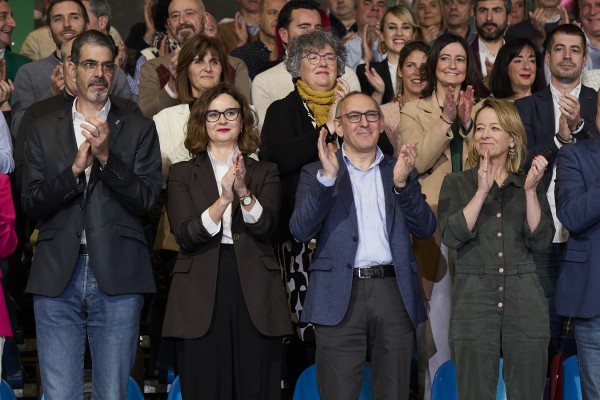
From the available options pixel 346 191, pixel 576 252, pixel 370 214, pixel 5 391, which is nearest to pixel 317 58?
pixel 346 191

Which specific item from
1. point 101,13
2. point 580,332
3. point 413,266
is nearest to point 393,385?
point 413,266

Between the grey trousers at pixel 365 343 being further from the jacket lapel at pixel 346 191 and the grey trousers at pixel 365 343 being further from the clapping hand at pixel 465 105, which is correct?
the clapping hand at pixel 465 105

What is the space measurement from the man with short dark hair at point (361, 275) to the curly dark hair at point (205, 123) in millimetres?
370

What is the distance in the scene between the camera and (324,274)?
574cm

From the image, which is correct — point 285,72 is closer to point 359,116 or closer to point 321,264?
point 359,116

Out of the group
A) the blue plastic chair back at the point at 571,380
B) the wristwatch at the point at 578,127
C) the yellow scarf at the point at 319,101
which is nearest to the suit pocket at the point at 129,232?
the yellow scarf at the point at 319,101

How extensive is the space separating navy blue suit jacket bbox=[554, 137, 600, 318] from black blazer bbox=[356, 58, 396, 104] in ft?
6.62

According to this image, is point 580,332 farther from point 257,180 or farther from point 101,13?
point 101,13

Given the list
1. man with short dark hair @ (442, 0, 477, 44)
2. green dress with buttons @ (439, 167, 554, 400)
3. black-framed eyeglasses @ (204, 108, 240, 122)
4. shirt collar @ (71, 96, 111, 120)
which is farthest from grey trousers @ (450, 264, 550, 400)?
man with short dark hair @ (442, 0, 477, 44)

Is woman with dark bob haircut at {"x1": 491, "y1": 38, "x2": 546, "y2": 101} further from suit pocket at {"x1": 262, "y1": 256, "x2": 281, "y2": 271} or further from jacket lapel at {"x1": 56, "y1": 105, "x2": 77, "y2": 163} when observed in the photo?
jacket lapel at {"x1": 56, "y1": 105, "x2": 77, "y2": 163}

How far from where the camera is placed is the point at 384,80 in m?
7.93

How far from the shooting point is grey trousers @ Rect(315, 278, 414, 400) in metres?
5.68

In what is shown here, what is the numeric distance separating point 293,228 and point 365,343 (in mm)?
636

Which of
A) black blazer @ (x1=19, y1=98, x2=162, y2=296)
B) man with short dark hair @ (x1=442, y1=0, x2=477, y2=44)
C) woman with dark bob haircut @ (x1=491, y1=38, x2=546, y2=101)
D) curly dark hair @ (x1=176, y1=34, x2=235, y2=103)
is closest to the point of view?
black blazer @ (x1=19, y1=98, x2=162, y2=296)
